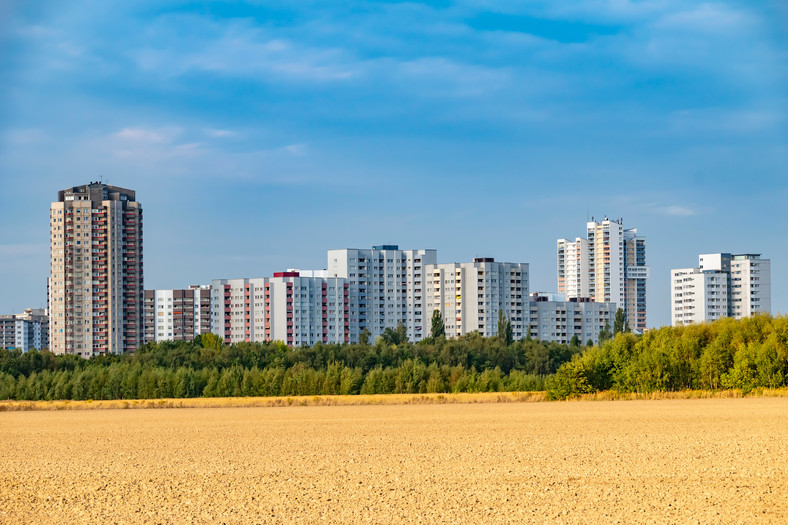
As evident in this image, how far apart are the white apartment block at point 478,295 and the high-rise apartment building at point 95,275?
4803 cm

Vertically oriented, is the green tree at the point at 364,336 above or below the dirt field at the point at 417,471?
below

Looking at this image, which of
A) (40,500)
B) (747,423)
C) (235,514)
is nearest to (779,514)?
(235,514)

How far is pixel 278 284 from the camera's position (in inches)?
6211

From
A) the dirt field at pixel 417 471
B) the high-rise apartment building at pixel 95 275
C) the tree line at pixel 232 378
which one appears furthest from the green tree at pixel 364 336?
the dirt field at pixel 417 471

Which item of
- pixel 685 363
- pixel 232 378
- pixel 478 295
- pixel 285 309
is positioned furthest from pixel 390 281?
pixel 685 363

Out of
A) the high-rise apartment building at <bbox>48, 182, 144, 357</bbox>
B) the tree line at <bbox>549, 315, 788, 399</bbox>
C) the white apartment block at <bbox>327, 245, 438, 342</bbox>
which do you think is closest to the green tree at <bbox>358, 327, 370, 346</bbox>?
the white apartment block at <bbox>327, 245, 438, 342</bbox>

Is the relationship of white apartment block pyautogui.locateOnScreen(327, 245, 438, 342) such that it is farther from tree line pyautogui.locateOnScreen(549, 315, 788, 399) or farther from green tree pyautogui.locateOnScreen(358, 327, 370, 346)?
tree line pyautogui.locateOnScreen(549, 315, 788, 399)

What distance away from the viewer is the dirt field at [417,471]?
18.6 m

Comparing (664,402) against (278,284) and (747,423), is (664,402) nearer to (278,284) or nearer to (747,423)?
(747,423)

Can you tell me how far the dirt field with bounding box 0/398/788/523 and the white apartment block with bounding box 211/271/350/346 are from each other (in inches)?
4487

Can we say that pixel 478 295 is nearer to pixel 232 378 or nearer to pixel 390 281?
pixel 390 281

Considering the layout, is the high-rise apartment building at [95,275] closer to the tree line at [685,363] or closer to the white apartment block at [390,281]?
the white apartment block at [390,281]

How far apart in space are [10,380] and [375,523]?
70616 mm

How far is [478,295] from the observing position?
168 m
